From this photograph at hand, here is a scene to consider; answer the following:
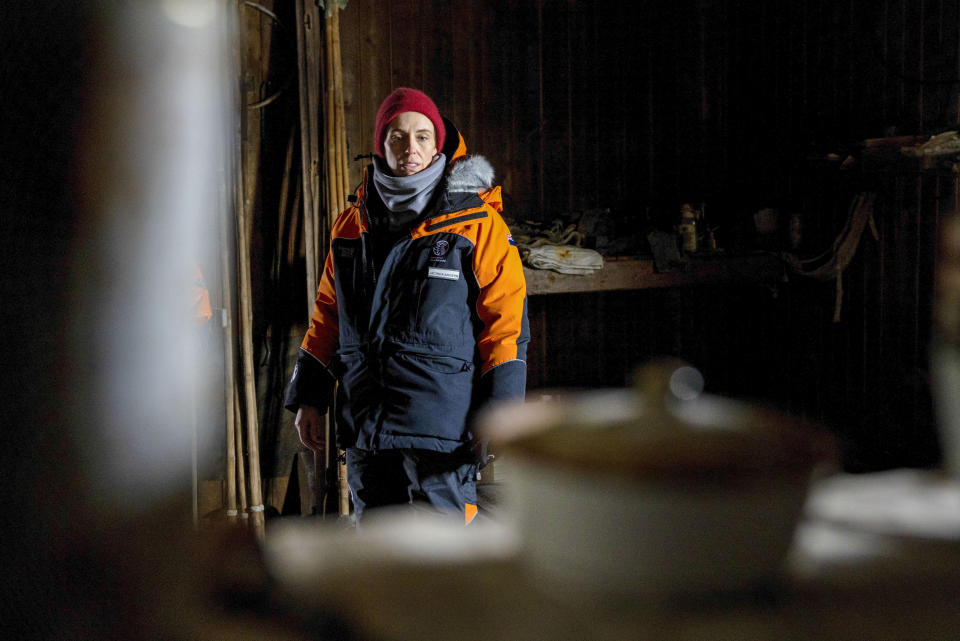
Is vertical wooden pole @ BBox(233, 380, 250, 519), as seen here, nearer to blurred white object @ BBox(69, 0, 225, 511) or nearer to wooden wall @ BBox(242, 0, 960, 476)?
wooden wall @ BBox(242, 0, 960, 476)

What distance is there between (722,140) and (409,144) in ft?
13.7

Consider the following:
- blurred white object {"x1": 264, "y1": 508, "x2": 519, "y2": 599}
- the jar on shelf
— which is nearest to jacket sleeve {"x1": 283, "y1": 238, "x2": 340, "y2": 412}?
blurred white object {"x1": 264, "y1": 508, "x2": 519, "y2": 599}

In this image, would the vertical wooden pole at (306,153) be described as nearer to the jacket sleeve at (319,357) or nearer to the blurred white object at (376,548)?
the jacket sleeve at (319,357)

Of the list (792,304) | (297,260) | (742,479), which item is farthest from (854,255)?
(742,479)

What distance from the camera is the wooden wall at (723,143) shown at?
4.51m

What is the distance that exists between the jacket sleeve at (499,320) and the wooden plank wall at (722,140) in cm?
281

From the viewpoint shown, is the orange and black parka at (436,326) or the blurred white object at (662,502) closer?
the blurred white object at (662,502)

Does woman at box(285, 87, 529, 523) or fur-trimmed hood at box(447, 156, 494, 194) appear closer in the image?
woman at box(285, 87, 529, 523)

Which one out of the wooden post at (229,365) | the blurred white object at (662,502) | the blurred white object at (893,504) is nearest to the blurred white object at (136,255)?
the blurred white object at (662,502)

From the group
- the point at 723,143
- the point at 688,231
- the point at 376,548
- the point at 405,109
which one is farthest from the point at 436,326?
the point at 723,143

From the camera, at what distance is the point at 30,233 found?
16.0 inches

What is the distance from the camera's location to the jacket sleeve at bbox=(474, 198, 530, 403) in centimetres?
195

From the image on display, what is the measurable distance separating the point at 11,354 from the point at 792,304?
5503mm

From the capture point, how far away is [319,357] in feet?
7.33
